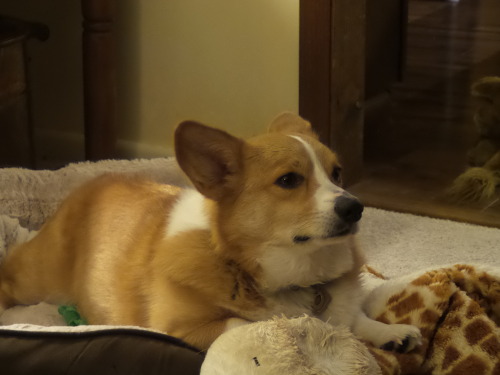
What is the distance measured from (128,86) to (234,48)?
1.57ft

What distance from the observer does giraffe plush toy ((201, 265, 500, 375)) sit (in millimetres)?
1344

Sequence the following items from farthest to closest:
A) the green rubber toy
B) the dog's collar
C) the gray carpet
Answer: the gray carpet, the green rubber toy, the dog's collar

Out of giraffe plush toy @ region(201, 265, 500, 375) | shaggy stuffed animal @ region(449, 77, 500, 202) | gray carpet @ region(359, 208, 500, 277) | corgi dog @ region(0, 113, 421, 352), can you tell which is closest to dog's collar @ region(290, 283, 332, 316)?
corgi dog @ region(0, 113, 421, 352)

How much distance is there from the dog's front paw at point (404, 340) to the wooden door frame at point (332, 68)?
46.0 inches

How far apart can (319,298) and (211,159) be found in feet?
1.10

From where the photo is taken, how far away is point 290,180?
1537mm

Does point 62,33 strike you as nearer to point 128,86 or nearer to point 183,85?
point 128,86

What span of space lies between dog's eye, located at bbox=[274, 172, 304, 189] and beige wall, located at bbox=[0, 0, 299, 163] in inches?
48.0

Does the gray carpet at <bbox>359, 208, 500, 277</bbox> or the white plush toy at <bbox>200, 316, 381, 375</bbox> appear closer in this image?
the white plush toy at <bbox>200, 316, 381, 375</bbox>

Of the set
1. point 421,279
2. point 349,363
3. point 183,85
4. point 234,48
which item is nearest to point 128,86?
point 183,85

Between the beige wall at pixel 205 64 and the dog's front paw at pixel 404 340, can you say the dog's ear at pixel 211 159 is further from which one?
the beige wall at pixel 205 64

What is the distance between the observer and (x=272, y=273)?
5.13ft

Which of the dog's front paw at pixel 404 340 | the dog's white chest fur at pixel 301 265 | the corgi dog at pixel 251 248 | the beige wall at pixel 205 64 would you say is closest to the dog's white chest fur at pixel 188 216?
the corgi dog at pixel 251 248

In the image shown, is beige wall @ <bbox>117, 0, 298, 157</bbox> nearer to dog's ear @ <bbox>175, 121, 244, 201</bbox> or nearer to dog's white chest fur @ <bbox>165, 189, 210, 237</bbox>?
dog's white chest fur @ <bbox>165, 189, 210, 237</bbox>
